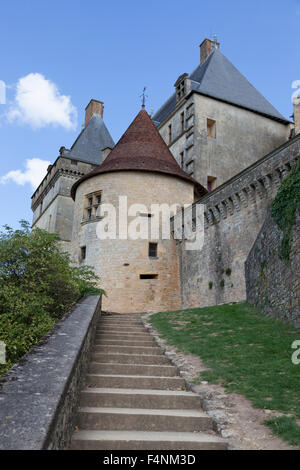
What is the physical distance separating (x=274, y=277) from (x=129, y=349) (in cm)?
406

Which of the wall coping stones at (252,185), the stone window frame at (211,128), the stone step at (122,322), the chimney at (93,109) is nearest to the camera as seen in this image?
the stone step at (122,322)

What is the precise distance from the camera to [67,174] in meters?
29.5

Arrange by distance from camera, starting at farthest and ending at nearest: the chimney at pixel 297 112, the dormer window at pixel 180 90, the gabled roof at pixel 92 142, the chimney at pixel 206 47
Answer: the gabled roof at pixel 92 142
the chimney at pixel 206 47
the dormer window at pixel 180 90
the chimney at pixel 297 112

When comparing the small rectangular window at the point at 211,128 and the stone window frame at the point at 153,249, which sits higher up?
the small rectangular window at the point at 211,128

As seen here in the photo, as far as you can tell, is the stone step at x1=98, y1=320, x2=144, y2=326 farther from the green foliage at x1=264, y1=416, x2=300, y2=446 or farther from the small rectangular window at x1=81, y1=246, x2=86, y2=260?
the small rectangular window at x1=81, y1=246, x2=86, y2=260

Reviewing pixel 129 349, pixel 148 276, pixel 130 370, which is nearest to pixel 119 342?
pixel 129 349

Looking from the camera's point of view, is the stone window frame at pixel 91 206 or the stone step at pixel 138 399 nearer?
the stone step at pixel 138 399

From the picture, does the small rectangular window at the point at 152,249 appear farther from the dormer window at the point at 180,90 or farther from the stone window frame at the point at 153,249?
the dormer window at the point at 180,90

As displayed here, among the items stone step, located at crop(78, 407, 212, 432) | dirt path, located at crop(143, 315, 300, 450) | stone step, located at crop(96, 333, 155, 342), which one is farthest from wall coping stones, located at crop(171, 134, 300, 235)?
stone step, located at crop(78, 407, 212, 432)

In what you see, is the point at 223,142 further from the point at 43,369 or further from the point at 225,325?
the point at 43,369

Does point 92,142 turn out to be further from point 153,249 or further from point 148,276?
point 148,276

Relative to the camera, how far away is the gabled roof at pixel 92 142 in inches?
1254

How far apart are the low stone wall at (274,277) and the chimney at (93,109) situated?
28.9 metres

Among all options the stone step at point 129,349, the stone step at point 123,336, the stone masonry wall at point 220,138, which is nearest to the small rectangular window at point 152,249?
the stone masonry wall at point 220,138
